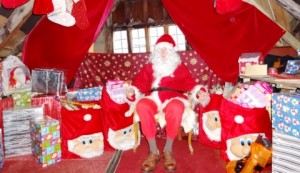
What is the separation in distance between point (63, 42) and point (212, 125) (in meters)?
1.97

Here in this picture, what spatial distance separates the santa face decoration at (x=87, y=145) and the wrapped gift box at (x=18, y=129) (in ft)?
1.61

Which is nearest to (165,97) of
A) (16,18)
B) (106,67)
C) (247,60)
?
(247,60)

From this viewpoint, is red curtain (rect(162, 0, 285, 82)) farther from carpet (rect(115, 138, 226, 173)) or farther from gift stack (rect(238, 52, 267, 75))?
carpet (rect(115, 138, 226, 173))

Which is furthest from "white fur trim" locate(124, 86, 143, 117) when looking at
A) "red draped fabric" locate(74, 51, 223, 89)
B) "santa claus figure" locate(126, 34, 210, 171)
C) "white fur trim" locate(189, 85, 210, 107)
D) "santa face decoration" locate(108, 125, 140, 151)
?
"red draped fabric" locate(74, 51, 223, 89)

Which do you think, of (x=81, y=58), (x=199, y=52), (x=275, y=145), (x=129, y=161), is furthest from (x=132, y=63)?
(x=275, y=145)

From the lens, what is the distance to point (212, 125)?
8.43 ft

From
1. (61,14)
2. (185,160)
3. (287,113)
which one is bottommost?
(185,160)

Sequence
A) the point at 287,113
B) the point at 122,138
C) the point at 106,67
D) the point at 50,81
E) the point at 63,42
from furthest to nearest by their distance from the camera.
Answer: the point at 106,67 < the point at 63,42 < the point at 50,81 < the point at 122,138 < the point at 287,113

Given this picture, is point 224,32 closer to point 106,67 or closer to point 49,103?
point 106,67

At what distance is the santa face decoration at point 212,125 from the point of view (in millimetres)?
2535

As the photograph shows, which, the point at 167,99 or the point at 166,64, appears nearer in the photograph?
the point at 167,99

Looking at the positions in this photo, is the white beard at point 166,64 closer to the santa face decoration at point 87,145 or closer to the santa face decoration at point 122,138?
the santa face decoration at point 122,138

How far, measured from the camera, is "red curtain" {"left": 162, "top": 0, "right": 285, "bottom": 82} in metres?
2.63

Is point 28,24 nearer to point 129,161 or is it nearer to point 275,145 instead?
point 129,161
